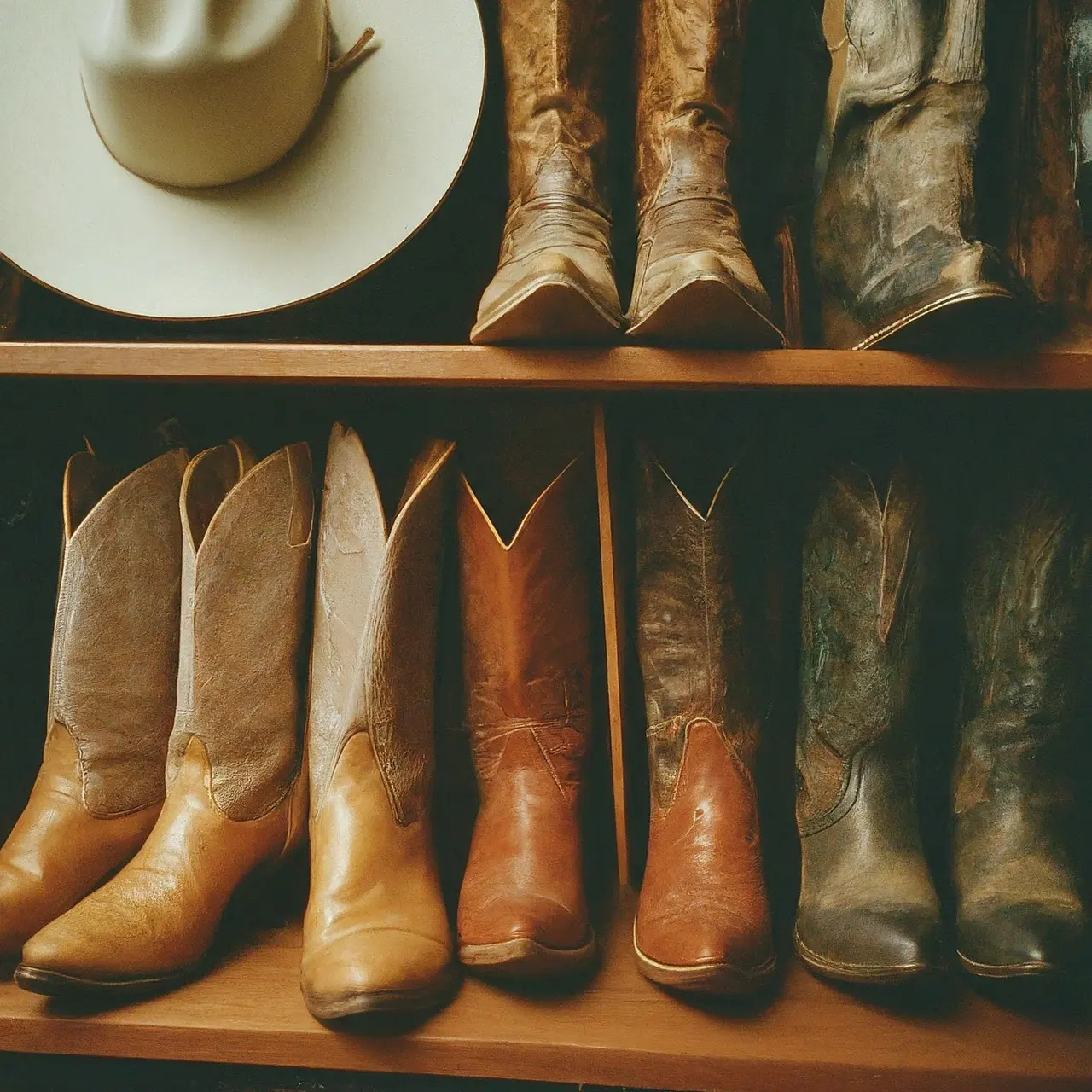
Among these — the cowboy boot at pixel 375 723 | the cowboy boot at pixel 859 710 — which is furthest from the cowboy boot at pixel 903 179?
the cowboy boot at pixel 375 723

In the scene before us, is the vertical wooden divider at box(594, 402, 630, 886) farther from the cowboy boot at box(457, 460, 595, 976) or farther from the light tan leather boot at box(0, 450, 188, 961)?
the light tan leather boot at box(0, 450, 188, 961)

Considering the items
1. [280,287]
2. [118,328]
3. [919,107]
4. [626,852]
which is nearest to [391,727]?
[626,852]

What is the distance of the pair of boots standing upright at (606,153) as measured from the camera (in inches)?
29.9

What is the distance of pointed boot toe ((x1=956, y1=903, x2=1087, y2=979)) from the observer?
2.42 ft

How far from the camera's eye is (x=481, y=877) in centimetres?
86

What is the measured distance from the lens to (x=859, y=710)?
0.89 m

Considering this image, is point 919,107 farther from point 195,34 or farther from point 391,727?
point 391,727

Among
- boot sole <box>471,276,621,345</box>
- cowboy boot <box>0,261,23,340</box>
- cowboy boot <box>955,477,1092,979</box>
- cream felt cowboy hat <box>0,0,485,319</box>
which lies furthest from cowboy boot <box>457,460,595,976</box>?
cowboy boot <box>0,261,23,340</box>

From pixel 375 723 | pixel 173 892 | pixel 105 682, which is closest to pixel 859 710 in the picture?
pixel 375 723

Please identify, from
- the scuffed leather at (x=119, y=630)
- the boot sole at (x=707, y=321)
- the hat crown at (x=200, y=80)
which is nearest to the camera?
the boot sole at (x=707, y=321)

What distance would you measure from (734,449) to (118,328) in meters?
0.81

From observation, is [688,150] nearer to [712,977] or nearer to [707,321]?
[707,321]

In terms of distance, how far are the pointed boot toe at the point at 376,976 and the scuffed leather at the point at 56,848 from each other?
0.29 m

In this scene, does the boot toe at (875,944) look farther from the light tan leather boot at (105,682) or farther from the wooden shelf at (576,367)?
the light tan leather boot at (105,682)
